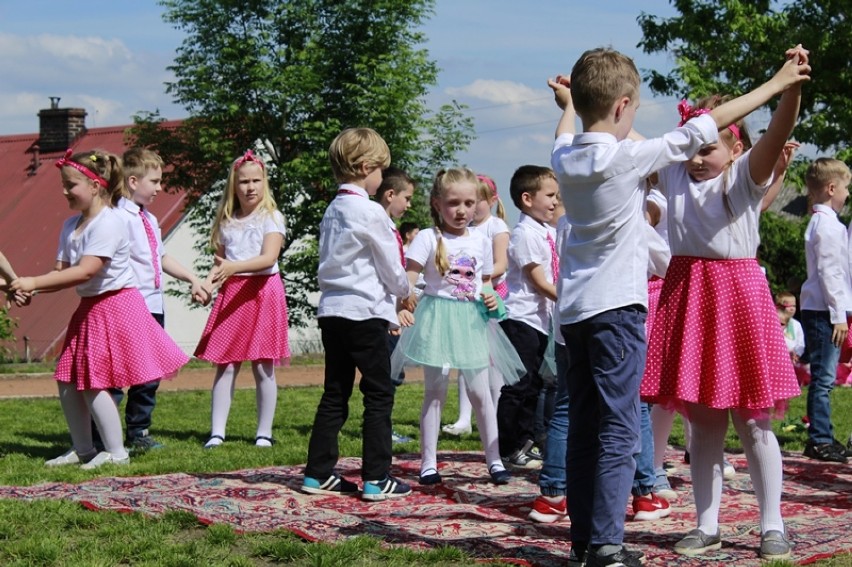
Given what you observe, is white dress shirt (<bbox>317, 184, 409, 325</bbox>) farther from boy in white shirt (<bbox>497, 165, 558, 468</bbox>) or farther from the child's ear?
the child's ear

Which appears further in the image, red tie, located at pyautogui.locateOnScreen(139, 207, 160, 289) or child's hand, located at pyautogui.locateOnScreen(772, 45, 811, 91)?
red tie, located at pyautogui.locateOnScreen(139, 207, 160, 289)

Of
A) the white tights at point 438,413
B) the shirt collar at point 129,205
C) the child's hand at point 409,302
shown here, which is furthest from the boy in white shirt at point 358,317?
the shirt collar at point 129,205

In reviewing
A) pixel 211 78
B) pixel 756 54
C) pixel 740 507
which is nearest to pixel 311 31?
pixel 211 78

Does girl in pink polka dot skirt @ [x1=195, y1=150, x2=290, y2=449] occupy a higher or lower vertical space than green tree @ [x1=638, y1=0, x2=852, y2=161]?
lower

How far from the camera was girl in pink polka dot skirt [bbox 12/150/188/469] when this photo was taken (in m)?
8.05

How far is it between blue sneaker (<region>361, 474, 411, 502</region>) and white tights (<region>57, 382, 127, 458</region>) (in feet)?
7.14

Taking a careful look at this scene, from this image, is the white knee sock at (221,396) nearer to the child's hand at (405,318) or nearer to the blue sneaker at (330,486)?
the child's hand at (405,318)

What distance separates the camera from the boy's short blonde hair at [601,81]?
15.6 feet

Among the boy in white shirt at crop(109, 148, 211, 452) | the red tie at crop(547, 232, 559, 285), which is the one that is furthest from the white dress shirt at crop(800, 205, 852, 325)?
the boy in white shirt at crop(109, 148, 211, 452)

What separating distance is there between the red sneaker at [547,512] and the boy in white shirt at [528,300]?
1.90 metres

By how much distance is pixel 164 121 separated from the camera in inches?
1260

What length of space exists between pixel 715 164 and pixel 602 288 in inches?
39.9

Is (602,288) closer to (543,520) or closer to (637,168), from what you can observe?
(637,168)

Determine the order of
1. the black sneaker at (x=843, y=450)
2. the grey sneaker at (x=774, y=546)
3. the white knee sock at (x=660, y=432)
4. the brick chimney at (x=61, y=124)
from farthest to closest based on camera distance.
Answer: the brick chimney at (x=61, y=124), the black sneaker at (x=843, y=450), the white knee sock at (x=660, y=432), the grey sneaker at (x=774, y=546)
